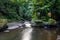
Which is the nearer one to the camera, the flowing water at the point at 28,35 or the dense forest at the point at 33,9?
the flowing water at the point at 28,35

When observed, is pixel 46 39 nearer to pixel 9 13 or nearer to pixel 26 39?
→ pixel 26 39

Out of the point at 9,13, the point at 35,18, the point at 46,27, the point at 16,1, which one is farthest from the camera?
the point at 16,1

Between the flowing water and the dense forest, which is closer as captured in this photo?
the flowing water

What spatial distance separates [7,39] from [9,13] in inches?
562

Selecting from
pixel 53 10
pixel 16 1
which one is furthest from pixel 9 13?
pixel 53 10

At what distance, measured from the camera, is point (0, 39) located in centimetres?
1697

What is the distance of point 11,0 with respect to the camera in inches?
1286

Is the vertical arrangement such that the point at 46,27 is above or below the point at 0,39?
below

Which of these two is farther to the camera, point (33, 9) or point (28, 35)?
point (33, 9)

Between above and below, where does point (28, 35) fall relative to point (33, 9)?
below

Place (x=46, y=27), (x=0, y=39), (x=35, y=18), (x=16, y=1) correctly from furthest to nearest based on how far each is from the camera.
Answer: (x=16, y=1) < (x=35, y=18) < (x=46, y=27) < (x=0, y=39)

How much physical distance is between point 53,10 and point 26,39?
12.9m

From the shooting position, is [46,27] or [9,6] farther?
Answer: [9,6]

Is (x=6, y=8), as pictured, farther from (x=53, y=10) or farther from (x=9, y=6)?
(x=53, y=10)
